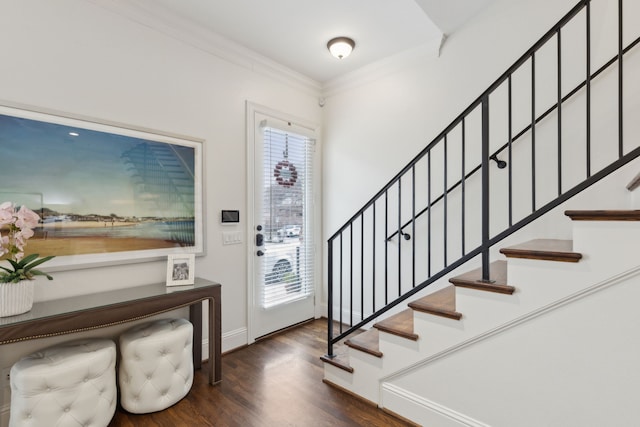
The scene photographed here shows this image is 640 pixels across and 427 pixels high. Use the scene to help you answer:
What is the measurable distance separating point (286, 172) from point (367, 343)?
1975mm

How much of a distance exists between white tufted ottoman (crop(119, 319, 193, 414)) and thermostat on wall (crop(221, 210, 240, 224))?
1027mm

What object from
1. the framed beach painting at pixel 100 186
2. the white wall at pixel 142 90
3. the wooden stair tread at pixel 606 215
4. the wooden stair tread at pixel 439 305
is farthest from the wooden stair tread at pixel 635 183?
the framed beach painting at pixel 100 186

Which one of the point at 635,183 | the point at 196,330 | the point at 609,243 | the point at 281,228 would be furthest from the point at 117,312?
the point at 635,183

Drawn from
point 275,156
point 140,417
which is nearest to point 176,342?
point 140,417

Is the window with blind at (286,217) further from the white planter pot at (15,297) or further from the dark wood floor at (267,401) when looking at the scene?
the white planter pot at (15,297)

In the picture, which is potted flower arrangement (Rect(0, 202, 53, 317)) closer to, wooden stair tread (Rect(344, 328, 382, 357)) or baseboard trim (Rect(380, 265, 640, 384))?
wooden stair tread (Rect(344, 328, 382, 357))

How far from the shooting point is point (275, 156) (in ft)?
10.8

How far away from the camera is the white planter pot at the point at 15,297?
1621 mm

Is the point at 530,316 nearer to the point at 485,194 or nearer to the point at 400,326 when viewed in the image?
the point at 485,194

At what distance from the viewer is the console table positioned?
1620mm

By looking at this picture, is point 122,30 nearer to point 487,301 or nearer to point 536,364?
point 487,301

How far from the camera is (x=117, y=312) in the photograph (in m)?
1.90

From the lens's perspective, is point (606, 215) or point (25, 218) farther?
point (25, 218)

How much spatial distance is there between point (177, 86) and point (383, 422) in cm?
293
